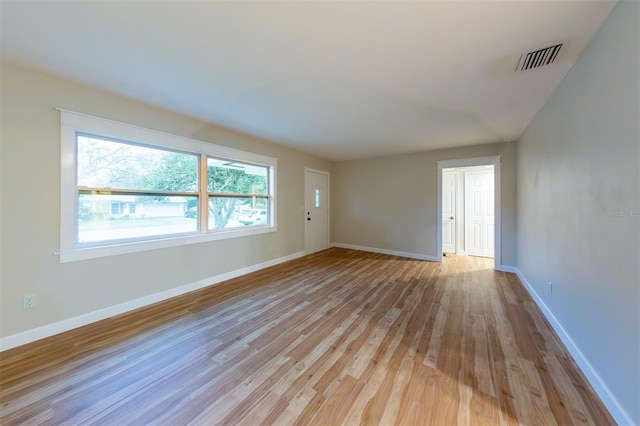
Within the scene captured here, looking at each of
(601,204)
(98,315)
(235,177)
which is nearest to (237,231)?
(235,177)

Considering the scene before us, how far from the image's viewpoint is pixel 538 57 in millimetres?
1874

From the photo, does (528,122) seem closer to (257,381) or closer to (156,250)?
(257,381)

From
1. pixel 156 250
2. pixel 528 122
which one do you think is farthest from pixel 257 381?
pixel 528 122

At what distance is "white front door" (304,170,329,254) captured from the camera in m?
5.69

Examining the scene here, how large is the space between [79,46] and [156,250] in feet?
7.02

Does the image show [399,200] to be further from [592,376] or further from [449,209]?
[592,376]

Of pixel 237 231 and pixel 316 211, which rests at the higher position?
pixel 316 211

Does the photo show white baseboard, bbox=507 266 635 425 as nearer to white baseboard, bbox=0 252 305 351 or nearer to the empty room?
the empty room

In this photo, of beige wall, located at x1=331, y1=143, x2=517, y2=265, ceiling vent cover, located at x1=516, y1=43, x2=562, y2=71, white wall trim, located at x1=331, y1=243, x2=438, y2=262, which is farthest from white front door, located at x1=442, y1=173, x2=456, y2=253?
ceiling vent cover, located at x1=516, y1=43, x2=562, y2=71

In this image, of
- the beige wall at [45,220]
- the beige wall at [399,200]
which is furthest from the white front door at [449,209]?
the beige wall at [45,220]

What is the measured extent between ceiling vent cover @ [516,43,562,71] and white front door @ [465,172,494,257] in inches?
156

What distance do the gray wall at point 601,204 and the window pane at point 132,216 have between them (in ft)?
13.8

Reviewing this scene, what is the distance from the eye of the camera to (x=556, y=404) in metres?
1.48

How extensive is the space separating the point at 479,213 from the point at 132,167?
661 cm
